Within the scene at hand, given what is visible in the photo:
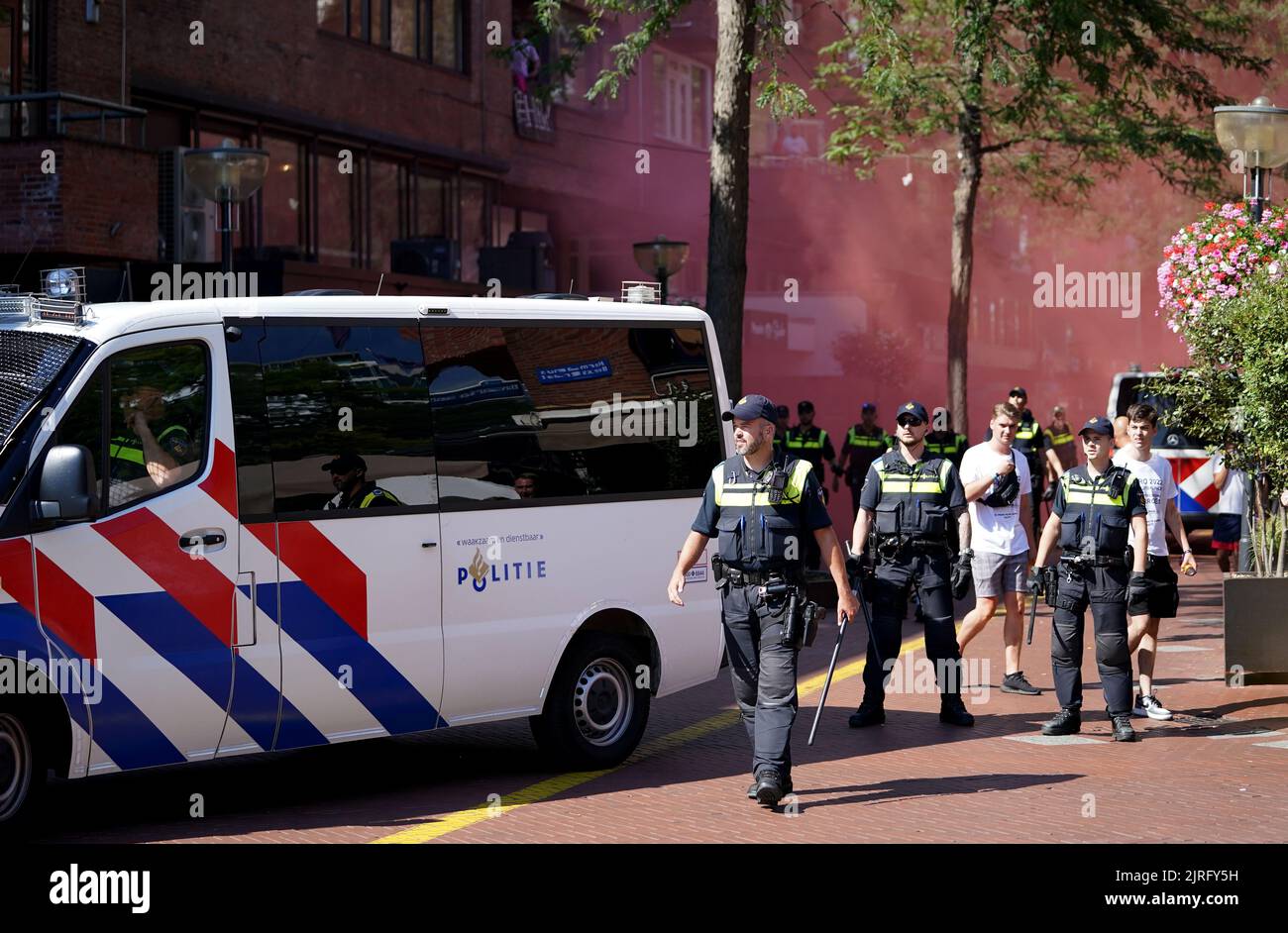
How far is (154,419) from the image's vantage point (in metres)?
7.55

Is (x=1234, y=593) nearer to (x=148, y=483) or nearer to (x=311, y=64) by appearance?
(x=148, y=483)

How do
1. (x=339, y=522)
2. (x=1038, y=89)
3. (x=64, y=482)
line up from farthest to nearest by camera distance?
(x=1038, y=89)
(x=339, y=522)
(x=64, y=482)

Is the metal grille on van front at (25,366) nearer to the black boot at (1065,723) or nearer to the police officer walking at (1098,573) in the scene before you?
the police officer walking at (1098,573)

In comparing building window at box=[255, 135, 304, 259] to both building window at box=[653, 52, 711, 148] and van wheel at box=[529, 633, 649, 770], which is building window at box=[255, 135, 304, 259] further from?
building window at box=[653, 52, 711, 148]

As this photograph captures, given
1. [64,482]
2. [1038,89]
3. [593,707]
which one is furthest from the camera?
[1038,89]

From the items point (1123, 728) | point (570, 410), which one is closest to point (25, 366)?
point (570, 410)

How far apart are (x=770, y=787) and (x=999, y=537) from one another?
4.22 meters

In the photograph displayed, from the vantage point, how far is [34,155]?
16812 mm

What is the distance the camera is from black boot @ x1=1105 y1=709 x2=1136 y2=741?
32.6 feet

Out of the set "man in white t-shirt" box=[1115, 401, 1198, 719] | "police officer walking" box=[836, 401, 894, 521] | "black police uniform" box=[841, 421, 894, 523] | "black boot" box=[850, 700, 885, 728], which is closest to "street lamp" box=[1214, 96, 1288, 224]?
"man in white t-shirt" box=[1115, 401, 1198, 719]

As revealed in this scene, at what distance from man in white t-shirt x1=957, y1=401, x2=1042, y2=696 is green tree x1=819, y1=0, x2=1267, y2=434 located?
7660 mm

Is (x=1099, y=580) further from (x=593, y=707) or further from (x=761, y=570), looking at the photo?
(x=593, y=707)
